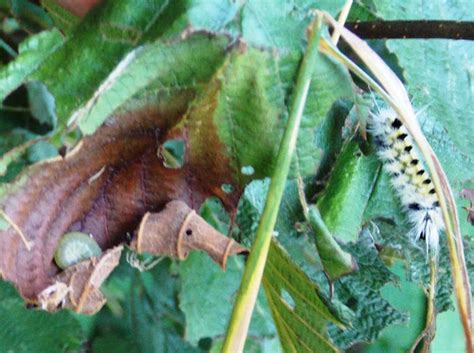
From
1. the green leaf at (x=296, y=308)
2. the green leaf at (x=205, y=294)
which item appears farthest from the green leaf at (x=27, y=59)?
the green leaf at (x=205, y=294)

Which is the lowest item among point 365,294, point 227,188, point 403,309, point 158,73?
point 403,309

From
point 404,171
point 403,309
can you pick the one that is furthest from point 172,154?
point 403,309

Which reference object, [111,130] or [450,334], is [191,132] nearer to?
[111,130]

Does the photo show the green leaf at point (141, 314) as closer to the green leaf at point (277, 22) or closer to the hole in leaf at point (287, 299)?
the hole in leaf at point (287, 299)

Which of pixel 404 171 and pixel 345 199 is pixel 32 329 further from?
pixel 404 171

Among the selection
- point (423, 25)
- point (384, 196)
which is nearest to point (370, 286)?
point (384, 196)

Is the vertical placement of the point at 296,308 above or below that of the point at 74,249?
below

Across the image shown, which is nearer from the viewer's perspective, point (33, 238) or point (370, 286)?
point (33, 238)
